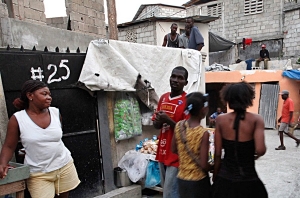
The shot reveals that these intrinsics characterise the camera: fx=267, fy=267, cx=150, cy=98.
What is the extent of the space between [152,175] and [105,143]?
2.62 feet

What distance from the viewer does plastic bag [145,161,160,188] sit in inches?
147

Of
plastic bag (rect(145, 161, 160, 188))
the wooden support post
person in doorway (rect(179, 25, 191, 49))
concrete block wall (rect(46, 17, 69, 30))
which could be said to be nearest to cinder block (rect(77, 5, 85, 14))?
the wooden support post

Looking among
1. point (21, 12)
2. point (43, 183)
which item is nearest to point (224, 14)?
point (21, 12)

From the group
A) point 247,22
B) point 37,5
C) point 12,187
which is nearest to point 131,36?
point 37,5

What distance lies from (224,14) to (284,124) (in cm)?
1380

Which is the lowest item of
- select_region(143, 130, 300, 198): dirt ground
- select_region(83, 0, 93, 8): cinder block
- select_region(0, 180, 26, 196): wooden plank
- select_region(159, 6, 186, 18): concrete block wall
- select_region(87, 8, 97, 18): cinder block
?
select_region(143, 130, 300, 198): dirt ground

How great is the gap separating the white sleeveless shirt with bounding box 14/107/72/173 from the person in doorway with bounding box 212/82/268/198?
4.68ft

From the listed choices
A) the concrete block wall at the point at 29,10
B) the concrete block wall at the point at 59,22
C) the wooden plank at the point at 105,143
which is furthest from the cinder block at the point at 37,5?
the wooden plank at the point at 105,143

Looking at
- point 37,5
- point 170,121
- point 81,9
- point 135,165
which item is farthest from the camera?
point 81,9

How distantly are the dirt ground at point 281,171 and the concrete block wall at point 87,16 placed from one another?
4753 mm

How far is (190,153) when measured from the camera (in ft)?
7.00

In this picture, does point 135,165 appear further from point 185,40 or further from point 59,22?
point 59,22

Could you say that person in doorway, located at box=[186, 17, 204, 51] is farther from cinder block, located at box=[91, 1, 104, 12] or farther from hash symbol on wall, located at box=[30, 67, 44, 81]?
hash symbol on wall, located at box=[30, 67, 44, 81]

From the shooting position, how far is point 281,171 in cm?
525
